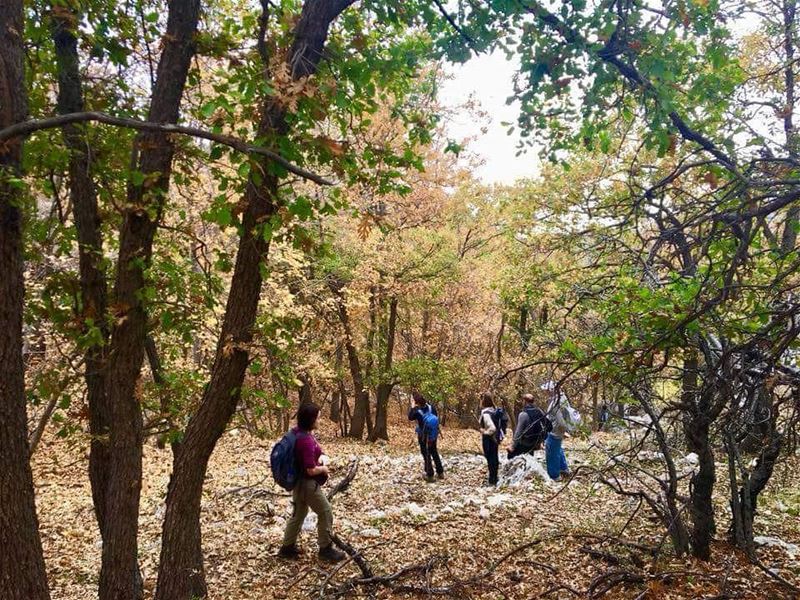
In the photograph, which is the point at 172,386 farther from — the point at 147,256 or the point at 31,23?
the point at 31,23

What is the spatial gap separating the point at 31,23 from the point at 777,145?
5.53 meters

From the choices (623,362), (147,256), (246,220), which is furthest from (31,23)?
(623,362)

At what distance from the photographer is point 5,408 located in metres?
3.26

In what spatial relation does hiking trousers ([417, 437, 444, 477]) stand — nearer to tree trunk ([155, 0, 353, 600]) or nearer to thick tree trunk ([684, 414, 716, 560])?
thick tree trunk ([684, 414, 716, 560])

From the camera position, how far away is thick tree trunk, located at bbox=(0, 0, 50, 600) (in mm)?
3217

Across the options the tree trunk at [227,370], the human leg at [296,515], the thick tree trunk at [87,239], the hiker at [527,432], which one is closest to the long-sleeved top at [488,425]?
the hiker at [527,432]

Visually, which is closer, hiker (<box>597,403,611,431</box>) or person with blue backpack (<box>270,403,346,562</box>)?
hiker (<box>597,403,611,431</box>)

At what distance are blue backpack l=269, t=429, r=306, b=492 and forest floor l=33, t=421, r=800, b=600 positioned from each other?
3.12 ft

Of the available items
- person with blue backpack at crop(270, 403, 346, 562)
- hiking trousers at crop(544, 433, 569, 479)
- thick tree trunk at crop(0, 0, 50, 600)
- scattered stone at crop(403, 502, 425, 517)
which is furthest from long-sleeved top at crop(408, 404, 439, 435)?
thick tree trunk at crop(0, 0, 50, 600)

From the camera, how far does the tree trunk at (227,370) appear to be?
13.9 feet

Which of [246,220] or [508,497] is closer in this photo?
[246,220]

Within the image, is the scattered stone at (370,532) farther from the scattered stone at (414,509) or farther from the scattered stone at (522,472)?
the scattered stone at (522,472)

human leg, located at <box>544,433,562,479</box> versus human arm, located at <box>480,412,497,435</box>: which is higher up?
human arm, located at <box>480,412,497,435</box>

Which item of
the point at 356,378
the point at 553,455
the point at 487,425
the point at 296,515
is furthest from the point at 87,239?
the point at 356,378
